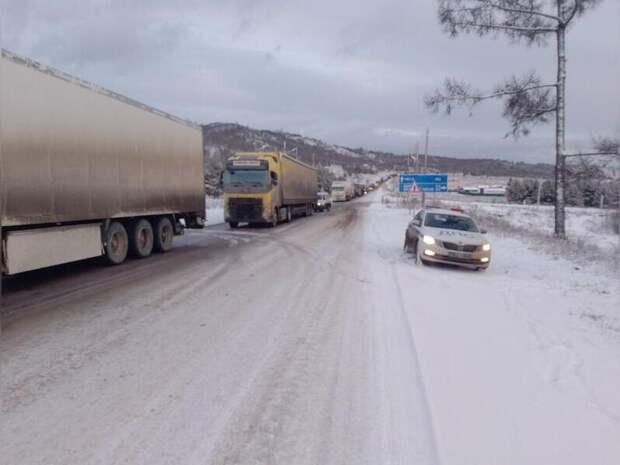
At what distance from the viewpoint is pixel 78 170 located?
9.56m

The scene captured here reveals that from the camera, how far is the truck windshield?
24.3 meters

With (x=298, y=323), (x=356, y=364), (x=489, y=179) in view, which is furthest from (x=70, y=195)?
(x=489, y=179)

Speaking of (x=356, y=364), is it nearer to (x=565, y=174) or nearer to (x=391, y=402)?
(x=391, y=402)

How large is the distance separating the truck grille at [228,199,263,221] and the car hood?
1222 cm

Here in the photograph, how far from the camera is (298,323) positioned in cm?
691

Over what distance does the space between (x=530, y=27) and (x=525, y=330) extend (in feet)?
51.2

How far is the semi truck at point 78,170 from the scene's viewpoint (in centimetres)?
794

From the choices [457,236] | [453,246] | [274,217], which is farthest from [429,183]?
[453,246]

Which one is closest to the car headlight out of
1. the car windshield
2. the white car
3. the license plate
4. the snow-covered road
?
the white car

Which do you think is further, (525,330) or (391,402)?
(525,330)

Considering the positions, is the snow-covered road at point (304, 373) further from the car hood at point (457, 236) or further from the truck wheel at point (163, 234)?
the truck wheel at point (163, 234)

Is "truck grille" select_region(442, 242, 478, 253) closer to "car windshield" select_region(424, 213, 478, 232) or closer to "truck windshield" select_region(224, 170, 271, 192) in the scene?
"car windshield" select_region(424, 213, 478, 232)

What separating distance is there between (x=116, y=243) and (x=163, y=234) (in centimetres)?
252

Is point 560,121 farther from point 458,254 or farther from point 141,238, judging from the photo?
point 141,238
